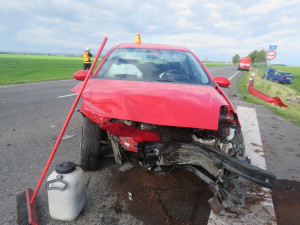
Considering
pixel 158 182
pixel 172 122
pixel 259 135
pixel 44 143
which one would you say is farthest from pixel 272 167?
pixel 44 143

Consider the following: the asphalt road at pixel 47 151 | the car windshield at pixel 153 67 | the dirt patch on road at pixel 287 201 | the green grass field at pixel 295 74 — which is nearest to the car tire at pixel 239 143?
the dirt patch on road at pixel 287 201

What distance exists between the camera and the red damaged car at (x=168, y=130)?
171 cm

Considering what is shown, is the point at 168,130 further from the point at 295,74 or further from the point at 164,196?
the point at 295,74

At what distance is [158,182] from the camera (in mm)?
2527

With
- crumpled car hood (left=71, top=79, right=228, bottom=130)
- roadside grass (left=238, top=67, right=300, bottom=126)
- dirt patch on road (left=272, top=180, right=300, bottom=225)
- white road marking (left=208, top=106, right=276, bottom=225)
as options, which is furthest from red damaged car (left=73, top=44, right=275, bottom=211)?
roadside grass (left=238, top=67, right=300, bottom=126)

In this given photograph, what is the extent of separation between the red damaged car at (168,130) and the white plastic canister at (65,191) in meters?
0.49

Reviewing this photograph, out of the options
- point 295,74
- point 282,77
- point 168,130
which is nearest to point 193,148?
point 168,130

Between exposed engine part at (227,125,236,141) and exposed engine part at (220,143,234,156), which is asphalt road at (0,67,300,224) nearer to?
exposed engine part at (220,143,234,156)

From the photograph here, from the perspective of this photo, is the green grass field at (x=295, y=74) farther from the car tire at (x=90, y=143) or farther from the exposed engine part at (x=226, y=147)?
the car tire at (x=90, y=143)

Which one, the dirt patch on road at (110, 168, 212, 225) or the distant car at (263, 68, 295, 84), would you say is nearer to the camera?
the dirt patch on road at (110, 168, 212, 225)

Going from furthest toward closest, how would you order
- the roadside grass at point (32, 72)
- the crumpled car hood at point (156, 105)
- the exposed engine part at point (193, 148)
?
the roadside grass at point (32, 72) → the exposed engine part at point (193, 148) → the crumpled car hood at point (156, 105)

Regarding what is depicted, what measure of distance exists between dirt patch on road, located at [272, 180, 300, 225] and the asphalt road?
0.71 feet

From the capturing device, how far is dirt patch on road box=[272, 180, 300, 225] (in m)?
2.09

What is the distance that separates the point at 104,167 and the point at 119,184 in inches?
18.0
